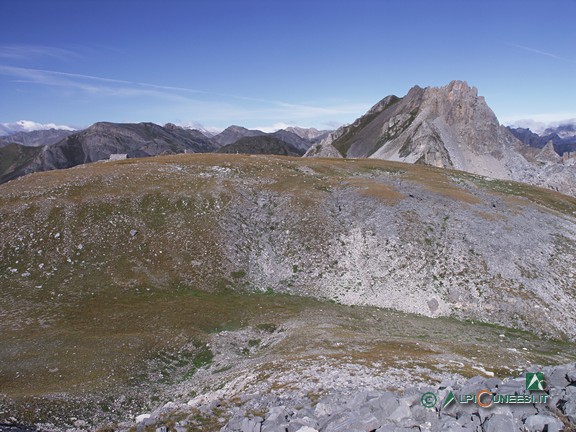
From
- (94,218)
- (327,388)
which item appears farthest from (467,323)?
(94,218)

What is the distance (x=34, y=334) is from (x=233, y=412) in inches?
950

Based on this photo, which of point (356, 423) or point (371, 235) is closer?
point (356, 423)

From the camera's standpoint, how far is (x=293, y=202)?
214 ft

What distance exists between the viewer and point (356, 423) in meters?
14.8

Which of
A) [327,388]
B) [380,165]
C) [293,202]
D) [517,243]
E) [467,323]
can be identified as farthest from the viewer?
[380,165]

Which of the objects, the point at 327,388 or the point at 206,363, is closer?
the point at 327,388

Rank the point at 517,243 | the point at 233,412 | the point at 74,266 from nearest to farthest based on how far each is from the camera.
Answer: the point at 233,412
the point at 74,266
the point at 517,243

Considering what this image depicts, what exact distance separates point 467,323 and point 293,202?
107 feet

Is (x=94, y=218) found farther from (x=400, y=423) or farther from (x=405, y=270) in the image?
(x=400, y=423)

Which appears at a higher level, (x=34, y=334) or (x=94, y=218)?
(x=94, y=218)

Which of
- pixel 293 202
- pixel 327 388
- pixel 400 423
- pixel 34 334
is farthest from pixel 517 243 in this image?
pixel 34 334

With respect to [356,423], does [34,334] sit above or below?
below

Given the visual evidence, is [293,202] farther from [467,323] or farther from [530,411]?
[530,411]

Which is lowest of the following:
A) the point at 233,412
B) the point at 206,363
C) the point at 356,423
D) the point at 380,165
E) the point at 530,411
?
the point at 206,363
